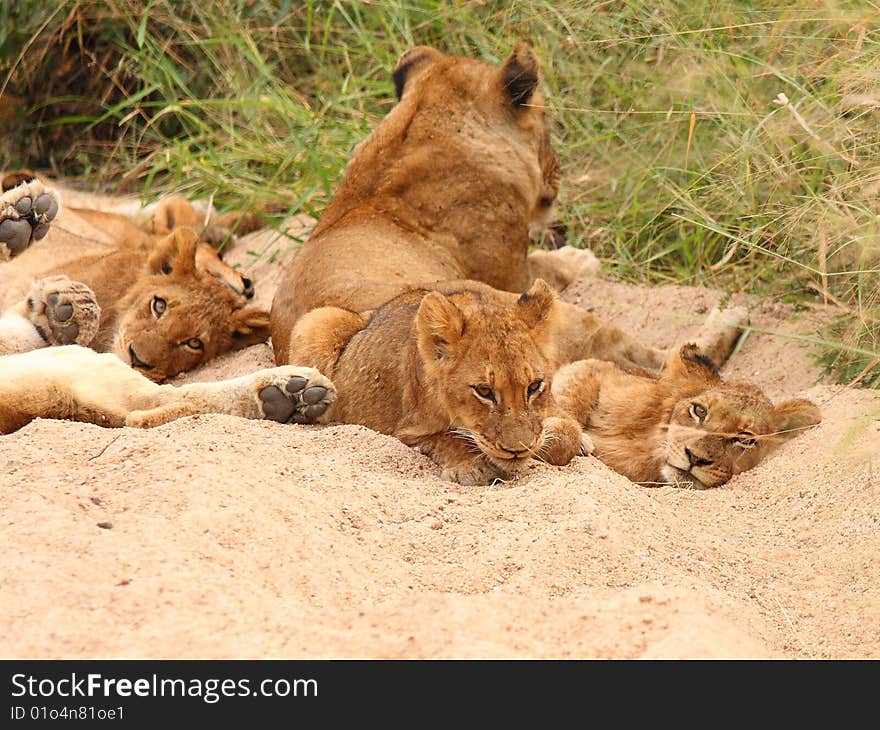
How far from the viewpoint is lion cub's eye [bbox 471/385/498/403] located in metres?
3.90

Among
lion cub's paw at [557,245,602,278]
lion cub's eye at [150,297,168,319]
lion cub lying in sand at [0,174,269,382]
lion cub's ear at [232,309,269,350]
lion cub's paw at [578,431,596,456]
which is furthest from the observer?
lion cub's paw at [557,245,602,278]

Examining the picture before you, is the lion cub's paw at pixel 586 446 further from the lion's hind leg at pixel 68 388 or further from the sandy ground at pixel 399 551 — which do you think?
the lion's hind leg at pixel 68 388

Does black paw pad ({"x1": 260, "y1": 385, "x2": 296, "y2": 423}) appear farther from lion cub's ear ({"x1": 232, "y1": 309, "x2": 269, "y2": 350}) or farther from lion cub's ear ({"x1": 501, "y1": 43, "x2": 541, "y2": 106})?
lion cub's ear ({"x1": 501, "y1": 43, "x2": 541, "y2": 106})

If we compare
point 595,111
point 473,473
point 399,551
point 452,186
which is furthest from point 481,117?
point 399,551

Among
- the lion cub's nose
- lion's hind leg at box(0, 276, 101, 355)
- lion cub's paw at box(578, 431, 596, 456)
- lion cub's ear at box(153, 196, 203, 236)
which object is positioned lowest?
lion cub's ear at box(153, 196, 203, 236)

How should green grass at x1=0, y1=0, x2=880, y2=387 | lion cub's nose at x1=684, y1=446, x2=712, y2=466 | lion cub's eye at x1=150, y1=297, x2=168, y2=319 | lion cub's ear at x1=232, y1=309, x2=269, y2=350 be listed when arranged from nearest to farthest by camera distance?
1. lion cub's nose at x1=684, y1=446, x2=712, y2=466
2. green grass at x1=0, y1=0, x2=880, y2=387
3. lion cub's eye at x1=150, y1=297, x2=168, y2=319
4. lion cub's ear at x1=232, y1=309, x2=269, y2=350

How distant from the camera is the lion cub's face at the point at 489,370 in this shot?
3.86m

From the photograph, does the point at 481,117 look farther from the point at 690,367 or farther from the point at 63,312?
the point at 63,312

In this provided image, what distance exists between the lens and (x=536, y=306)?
418cm

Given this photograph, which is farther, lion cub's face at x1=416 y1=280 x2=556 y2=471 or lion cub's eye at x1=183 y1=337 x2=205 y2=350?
lion cub's eye at x1=183 y1=337 x2=205 y2=350

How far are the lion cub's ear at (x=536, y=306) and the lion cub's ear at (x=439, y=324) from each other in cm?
24

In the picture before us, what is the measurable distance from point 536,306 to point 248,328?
86.4 inches

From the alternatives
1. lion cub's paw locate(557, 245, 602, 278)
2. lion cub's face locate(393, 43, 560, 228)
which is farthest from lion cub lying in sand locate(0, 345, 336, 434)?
lion cub's paw locate(557, 245, 602, 278)

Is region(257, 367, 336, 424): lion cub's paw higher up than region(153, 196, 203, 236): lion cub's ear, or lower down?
higher up
